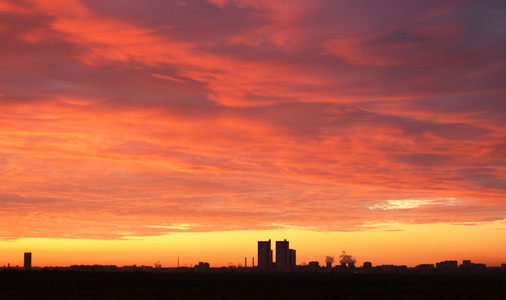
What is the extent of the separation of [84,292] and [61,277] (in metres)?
14.1

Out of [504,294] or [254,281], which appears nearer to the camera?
[504,294]

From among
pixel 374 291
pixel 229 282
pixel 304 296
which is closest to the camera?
pixel 304 296

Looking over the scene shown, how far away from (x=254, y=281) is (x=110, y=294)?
41.2 meters

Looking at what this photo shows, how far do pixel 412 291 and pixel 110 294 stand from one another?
142 feet

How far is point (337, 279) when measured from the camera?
119m

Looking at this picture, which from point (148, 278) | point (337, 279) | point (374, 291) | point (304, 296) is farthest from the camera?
point (337, 279)

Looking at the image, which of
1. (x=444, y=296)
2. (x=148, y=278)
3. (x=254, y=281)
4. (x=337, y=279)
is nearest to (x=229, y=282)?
(x=254, y=281)

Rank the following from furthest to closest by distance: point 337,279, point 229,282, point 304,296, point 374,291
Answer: point 337,279
point 229,282
point 374,291
point 304,296

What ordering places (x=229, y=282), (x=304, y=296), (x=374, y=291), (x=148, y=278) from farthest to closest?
(x=229, y=282) < (x=148, y=278) < (x=374, y=291) < (x=304, y=296)

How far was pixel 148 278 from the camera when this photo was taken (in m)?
97.5

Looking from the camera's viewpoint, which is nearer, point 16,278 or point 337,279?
point 16,278

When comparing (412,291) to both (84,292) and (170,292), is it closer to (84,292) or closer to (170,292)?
(170,292)

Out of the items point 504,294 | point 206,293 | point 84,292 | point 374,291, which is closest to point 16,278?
point 84,292

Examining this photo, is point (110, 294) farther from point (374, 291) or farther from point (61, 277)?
point (374, 291)
